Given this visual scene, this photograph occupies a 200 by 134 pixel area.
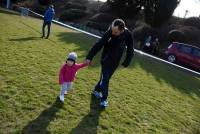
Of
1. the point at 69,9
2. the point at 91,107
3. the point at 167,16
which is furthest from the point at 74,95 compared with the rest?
the point at 69,9

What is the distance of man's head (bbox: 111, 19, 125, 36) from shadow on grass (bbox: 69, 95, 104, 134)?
1.66 m

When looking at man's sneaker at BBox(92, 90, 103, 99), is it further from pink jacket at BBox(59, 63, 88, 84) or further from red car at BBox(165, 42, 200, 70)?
red car at BBox(165, 42, 200, 70)

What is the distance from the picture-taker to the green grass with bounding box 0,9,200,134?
20.0ft

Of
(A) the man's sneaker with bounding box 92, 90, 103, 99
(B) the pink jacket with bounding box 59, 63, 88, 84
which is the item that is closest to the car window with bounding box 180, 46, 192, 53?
(A) the man's sneaker with bounding box 92, 90, 103, 99

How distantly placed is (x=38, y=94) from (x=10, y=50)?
4.36 m

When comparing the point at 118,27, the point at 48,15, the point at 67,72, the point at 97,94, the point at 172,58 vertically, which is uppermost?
the point at 118,27

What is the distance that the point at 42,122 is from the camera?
19.5 ft

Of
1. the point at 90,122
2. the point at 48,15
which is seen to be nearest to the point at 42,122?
the point at 90,122

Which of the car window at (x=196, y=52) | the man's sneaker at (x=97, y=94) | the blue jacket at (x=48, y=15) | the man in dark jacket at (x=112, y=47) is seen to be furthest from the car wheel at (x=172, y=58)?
the man in dark jacket at (x=112, y=47)

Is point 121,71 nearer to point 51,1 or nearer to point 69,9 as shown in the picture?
point 69,9

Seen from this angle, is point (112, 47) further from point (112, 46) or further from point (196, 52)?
point (196, 52)

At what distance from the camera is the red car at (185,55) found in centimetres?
2380

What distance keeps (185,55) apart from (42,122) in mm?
19595

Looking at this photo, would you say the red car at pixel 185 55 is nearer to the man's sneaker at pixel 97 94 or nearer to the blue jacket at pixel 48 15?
the blue jacket at pixel 48 15
